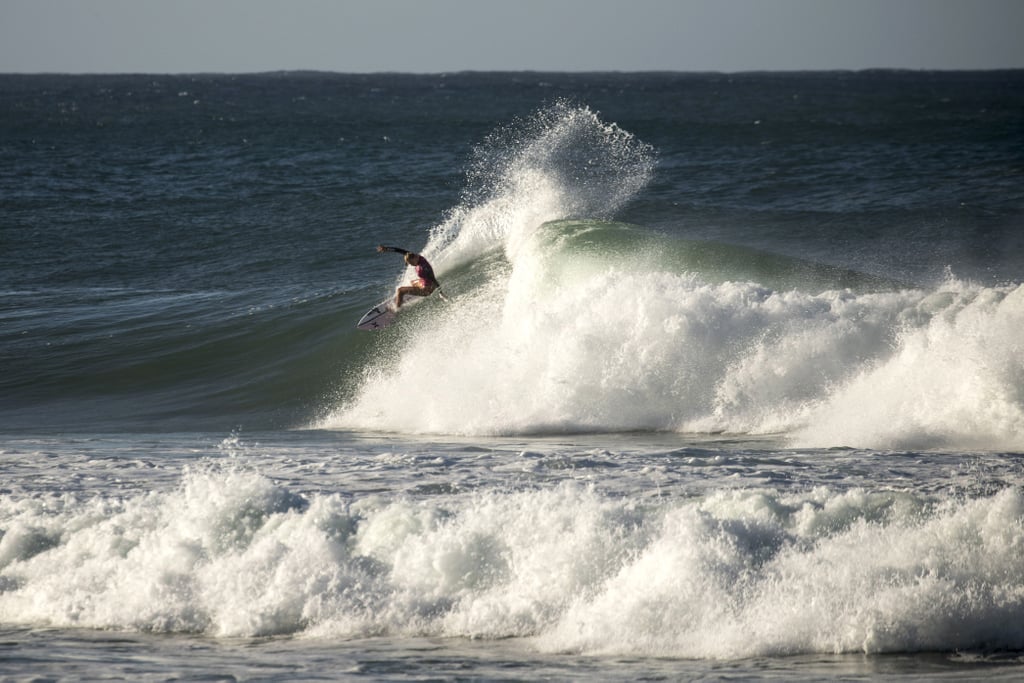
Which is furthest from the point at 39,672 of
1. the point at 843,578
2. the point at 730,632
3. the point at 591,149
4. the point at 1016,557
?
the point at 591,149

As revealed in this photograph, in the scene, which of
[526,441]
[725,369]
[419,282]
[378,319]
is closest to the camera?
[526,441]

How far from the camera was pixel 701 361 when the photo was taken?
12641 millimetres

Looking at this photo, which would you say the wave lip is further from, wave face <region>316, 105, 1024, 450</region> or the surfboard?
the surfboard

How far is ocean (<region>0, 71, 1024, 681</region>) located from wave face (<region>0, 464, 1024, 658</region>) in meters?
0.02

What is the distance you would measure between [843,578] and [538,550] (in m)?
1.75

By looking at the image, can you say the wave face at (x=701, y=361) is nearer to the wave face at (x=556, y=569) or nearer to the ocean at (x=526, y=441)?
the ocean at (x=526, y=441)

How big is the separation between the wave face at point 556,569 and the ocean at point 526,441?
23 millimetres

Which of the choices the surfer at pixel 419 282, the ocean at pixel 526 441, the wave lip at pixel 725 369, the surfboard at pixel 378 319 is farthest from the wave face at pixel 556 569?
the surfboard at pixel 378 319

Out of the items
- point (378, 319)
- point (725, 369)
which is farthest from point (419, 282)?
point (725, 369)

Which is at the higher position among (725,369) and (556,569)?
(725,369)

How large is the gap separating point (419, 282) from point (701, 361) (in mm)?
5042

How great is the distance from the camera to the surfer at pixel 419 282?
16016 millimetres

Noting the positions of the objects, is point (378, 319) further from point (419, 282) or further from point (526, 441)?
point (526, 441)

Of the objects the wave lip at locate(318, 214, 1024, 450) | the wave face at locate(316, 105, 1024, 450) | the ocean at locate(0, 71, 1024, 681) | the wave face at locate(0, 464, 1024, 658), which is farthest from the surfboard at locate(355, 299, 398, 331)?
the wave face at locate(0, 464, 1024, 658)
